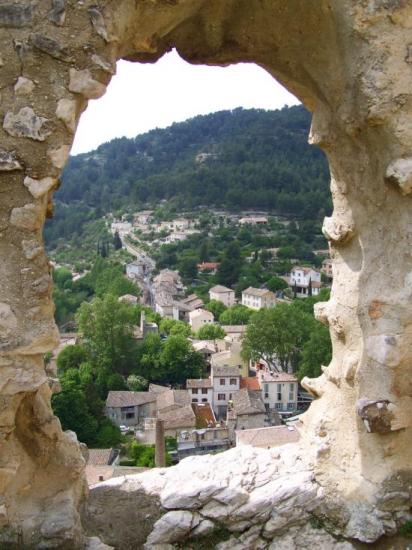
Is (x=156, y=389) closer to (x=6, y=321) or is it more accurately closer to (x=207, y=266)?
(x=6, y=321)

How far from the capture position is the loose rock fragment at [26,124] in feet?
11.3

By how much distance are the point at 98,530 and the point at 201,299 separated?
49081 millimetres

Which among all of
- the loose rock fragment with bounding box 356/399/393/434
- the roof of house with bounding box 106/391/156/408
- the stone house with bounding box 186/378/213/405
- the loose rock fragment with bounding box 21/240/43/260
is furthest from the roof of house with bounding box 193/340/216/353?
the loose rock fragment with bounding box 21/240/43/260

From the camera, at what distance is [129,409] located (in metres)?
29.2

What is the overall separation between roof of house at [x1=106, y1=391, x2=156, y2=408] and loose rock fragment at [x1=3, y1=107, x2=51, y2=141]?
87.3ft

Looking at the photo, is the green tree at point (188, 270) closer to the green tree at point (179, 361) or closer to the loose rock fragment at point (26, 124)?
the green tree at point (179, 361)

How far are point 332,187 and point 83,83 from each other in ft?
7.28

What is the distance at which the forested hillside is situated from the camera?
91750 millimetres

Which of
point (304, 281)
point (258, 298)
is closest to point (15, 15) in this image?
point (258, 298)

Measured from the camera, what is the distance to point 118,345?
3469cm

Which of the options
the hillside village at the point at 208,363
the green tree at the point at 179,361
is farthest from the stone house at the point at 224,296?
the green tree at the point at 179,361

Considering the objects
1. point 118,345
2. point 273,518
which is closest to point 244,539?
point 273,518

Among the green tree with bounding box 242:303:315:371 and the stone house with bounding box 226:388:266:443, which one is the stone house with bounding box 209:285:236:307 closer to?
the green tree with bounding box 242:303:315:371

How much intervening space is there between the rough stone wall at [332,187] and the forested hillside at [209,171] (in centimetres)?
7909
